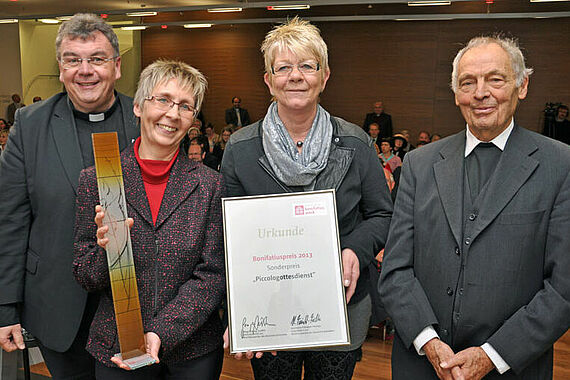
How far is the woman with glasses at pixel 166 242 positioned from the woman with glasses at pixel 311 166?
17 cm

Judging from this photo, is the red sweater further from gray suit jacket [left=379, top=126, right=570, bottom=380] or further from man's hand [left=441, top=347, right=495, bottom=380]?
man's hand [left=441, top=347, right=495, bottom=380]

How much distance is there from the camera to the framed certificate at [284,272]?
69.7 inches

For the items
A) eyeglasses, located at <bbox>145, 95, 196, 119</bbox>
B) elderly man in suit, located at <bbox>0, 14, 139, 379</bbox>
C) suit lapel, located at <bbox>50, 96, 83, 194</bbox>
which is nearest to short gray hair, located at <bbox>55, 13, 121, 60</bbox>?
elderly man in suit, located at <bbox>0, 14, 139, 379</bbox>

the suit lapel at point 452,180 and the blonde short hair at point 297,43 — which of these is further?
the blonde short hair at point 297,43

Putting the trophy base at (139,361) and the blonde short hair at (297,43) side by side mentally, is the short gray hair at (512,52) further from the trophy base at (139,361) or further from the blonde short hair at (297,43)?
the trophy base at (139,361)

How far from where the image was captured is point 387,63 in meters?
14.0

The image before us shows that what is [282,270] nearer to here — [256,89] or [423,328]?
[423,328]

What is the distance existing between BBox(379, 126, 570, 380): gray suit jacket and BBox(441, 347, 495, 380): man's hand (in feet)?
0.17

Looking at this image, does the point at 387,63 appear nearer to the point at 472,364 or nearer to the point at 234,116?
the point at 234,116

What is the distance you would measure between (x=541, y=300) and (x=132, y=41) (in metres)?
12.6

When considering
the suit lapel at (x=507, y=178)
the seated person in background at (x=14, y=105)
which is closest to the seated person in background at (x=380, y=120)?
the seated person in background at (x=14, y=105)

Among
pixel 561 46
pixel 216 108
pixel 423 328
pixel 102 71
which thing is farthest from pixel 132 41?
pixel 423 328

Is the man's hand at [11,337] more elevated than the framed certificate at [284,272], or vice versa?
the framed certificate at [284,272]
